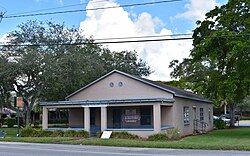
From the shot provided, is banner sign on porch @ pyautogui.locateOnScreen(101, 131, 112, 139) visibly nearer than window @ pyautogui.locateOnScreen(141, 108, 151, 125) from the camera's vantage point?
Yes

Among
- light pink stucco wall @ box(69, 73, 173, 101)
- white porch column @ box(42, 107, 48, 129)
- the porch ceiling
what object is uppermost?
light pink stucco wall @ box(69, 73, 173, 101)

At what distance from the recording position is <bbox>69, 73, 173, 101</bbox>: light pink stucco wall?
29906mm

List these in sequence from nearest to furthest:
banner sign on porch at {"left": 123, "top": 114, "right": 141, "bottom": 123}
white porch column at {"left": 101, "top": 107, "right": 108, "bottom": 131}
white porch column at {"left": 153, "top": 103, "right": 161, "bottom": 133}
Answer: white porch column at {"left": 153, "top": 103, "right": 161, "bottom": 133} → white porch column at {"left": 101, "top": 107, "right": 108, "bottom": 131} → banner sign on porch at {"left": 123, "top": 114, "right": 141, "bottom": 123}

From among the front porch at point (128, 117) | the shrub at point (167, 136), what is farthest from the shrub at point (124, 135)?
the shrub at point (167, 136)

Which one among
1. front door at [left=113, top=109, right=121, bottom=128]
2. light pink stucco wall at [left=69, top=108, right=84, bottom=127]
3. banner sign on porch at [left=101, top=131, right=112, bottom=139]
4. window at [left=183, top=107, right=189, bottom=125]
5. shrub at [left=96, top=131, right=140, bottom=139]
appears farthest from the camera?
light pink stucco wall at [left=69, top=108, right=84, bottom=127]

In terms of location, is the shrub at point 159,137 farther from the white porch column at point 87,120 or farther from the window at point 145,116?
the white porch column at point 87,120

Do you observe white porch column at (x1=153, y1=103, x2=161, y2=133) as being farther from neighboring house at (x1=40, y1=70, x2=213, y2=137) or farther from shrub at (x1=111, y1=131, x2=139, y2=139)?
shrub at (x1=111, y1=131, x2=139, y2=139)

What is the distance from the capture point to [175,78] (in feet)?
190

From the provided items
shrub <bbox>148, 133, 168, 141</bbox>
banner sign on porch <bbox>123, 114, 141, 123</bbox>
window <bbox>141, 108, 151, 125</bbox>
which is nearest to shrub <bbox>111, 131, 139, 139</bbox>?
shrub <bbox>148, 133, 168, 141</bbox>

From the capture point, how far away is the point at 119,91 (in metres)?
31.1

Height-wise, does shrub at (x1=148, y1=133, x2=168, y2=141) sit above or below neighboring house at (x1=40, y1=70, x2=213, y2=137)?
below

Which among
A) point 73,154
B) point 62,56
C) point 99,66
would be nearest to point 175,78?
point 99,66

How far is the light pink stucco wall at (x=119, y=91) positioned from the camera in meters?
29.9

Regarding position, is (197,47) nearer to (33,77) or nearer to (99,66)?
(99,66)
